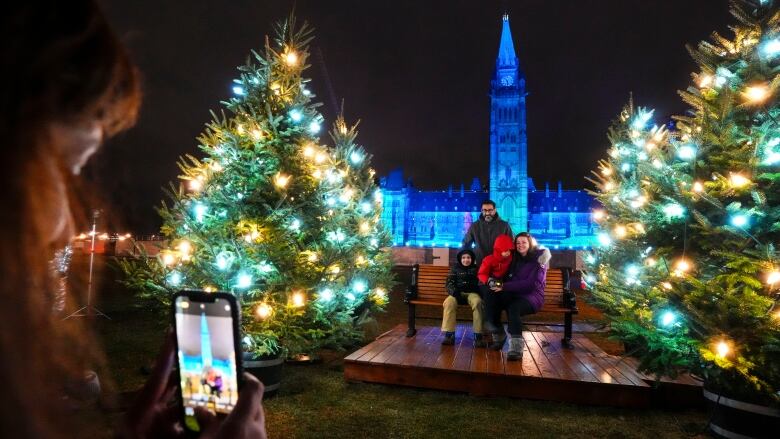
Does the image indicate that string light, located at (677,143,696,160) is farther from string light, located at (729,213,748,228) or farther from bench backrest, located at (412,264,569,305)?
bench backrest, located at (412,264,569,305)

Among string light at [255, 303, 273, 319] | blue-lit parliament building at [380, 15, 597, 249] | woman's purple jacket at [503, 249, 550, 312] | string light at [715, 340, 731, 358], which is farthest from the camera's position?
blue-lit parliament building at [380, 15, 597, 249]

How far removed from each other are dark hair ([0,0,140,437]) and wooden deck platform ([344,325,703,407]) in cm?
534

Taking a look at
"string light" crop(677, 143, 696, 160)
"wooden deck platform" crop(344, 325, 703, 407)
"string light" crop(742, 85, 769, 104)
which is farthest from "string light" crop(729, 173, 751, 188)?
"wooden deck platform" crop(344, 325, 703, 407)

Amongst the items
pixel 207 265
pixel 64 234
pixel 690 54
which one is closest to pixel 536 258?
pixel 690 54

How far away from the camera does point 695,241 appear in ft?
16.3

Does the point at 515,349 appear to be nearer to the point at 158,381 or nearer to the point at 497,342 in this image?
the point at 497,342

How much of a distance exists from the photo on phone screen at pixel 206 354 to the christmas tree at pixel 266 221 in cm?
384

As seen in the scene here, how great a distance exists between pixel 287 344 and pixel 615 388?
3.85 meters

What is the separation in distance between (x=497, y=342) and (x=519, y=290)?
2.87ft

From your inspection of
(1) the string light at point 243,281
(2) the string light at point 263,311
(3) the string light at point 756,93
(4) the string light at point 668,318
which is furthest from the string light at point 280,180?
(3) the string light at point 756,93

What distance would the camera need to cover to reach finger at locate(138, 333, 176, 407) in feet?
3.52

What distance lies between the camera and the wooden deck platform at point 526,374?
16.7 feet

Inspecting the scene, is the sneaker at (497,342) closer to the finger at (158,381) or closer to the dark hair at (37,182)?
the finger at (158,381)

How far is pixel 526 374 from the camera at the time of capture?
5.34 meters
